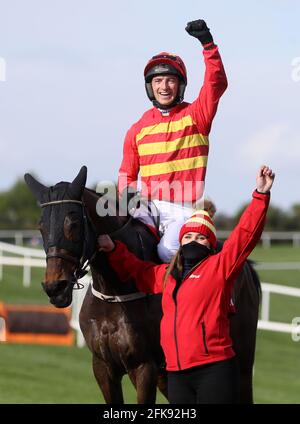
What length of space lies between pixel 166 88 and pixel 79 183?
3.45 ft

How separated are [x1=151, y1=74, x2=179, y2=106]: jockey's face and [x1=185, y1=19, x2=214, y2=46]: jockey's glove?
1.15 feet

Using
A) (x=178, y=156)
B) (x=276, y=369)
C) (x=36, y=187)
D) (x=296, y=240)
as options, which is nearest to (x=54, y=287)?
(x=36, y=187)

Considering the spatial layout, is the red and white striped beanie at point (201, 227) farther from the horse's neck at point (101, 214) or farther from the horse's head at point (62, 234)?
the horse's neck at point (101, 214)

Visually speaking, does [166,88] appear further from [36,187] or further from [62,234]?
[62,234]

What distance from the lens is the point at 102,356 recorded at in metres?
5.85

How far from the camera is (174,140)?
5902mm

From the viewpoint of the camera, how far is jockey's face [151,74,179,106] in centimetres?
598

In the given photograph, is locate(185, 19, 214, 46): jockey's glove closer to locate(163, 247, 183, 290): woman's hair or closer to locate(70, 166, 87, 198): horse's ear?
locate(70, 166, 87, 198): horse's ear

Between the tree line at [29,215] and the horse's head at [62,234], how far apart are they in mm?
29997

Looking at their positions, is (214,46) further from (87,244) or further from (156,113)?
(87,244)

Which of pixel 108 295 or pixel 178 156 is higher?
Answer: pixel 178 156

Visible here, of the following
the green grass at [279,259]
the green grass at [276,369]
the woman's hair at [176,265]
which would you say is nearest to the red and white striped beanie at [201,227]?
the woman's hair at [176,265]
